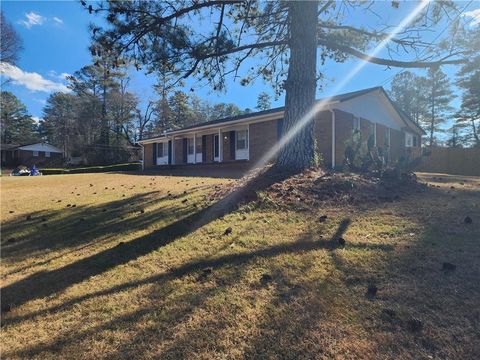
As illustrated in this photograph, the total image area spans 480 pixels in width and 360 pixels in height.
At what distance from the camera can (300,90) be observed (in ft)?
23.5

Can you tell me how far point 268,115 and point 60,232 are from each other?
43.2ft

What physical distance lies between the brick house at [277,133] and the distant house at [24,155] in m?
38.3

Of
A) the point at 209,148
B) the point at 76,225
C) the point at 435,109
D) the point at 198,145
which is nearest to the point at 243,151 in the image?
the point at 209,148

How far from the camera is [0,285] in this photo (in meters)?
3.99

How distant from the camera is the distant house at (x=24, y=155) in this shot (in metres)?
54.8

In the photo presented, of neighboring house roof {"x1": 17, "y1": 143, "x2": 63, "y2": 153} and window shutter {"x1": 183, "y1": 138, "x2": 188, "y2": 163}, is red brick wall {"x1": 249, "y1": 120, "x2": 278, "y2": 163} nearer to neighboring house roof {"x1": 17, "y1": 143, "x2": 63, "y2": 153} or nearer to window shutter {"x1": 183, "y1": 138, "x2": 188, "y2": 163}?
window shutter {"x1": 183, "y1": 138, "x2": 188, "y2": 163}

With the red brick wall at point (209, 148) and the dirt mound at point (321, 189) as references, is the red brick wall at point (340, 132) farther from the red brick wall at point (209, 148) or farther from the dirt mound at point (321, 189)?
the dirt mound at point (321, 189)

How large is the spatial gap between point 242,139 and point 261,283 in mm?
17028

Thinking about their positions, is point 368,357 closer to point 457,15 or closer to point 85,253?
point 85,253

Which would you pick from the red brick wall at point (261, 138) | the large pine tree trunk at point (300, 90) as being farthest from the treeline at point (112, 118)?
the large pine tree trunk at point (300, 90)

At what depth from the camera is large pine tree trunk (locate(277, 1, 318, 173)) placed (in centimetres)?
710

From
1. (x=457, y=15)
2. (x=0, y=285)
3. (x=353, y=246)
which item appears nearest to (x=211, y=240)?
(x=353, y=246)

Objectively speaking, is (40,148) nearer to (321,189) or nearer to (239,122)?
(239,122)

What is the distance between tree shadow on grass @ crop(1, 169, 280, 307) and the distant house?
57.1 metres
